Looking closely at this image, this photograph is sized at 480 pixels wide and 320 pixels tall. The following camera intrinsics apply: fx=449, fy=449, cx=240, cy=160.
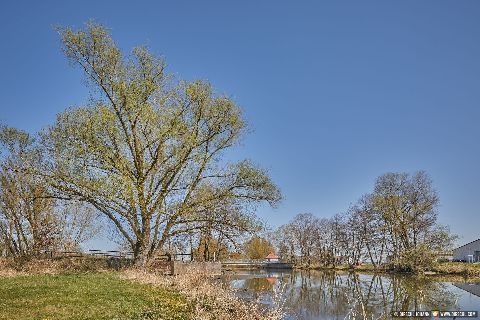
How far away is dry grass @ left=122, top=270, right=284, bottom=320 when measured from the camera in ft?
41.8

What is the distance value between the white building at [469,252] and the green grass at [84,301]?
70854 millimetres

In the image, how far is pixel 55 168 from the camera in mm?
27797

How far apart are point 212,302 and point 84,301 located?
4.07 m

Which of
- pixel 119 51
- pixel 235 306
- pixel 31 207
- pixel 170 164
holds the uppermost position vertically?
pixel 119 51

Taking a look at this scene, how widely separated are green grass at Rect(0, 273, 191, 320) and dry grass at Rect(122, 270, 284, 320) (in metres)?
0.56

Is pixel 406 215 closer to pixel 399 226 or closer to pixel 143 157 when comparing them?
pixel 399 226

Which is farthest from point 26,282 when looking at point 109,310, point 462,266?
point 462,266

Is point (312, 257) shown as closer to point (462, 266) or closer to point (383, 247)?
point (383, 247)

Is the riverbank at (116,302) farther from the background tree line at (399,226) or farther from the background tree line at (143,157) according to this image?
the background tree line at (399,226)

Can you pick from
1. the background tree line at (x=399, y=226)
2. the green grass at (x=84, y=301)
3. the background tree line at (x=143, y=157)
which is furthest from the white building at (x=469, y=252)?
the green grass at (x=84, y=301)

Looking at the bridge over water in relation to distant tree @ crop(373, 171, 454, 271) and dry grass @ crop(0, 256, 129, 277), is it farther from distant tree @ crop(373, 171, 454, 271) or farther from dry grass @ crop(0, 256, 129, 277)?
dry grass @ crop(0, 256, 129, 277)

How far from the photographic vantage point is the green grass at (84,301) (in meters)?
11.7

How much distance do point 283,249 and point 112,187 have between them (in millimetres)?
66796

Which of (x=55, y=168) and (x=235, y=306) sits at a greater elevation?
(x=55, y=168)
